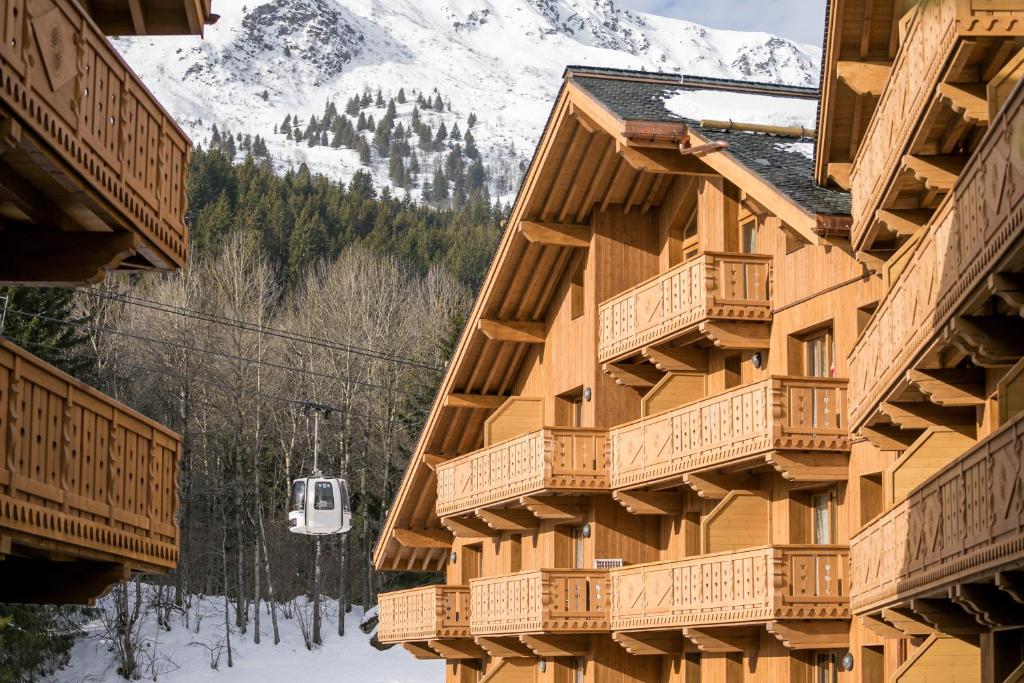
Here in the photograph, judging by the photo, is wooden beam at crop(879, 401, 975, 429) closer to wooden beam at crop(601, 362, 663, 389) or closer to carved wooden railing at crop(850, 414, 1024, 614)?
carved wooden railing at crop(850, 414, 1024, 614)

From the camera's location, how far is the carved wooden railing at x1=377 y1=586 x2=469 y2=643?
37.5 m

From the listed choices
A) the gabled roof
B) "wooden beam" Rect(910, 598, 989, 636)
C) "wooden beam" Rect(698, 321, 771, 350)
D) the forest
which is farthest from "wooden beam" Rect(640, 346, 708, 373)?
the forest

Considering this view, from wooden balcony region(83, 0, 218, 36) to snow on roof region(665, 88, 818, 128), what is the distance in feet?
41.8

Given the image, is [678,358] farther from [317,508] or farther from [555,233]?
[317,508]

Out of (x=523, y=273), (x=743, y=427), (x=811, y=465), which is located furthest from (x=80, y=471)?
(x=523, y=273)

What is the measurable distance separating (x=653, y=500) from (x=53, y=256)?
16.8m

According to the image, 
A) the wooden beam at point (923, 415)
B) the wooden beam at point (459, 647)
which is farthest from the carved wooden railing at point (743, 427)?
the wooden beam at point (459, 647)

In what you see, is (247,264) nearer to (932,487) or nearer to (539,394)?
(539,394)

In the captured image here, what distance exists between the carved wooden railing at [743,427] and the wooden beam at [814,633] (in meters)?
2.57

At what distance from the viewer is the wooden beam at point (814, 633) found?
975 inches

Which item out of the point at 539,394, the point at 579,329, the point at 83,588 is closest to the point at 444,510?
the point at 539,394

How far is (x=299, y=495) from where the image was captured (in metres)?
40.6

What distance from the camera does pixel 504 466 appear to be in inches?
1342

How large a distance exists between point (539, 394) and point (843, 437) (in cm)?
1265
